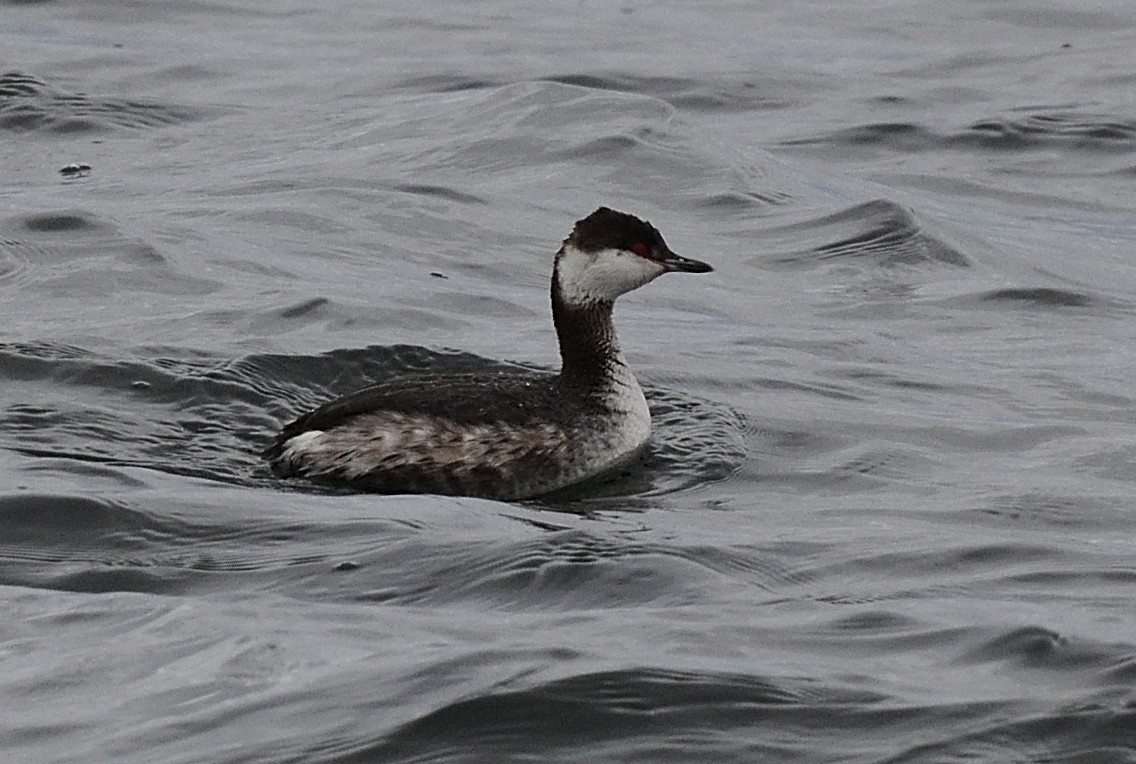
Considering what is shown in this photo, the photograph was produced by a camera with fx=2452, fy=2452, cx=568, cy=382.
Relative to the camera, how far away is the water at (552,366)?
566 centimetres

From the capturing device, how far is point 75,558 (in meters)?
6.93

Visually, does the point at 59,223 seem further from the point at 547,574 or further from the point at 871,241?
the point at 547,574

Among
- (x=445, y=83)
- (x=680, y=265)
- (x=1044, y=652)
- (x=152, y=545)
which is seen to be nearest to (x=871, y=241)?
(x=680, y=265)

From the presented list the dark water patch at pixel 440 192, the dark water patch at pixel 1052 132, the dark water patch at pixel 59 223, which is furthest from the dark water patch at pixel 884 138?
the dark water patch at pixel 59 223

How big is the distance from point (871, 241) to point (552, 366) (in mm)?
2904

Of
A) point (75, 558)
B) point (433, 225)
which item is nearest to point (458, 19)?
point (433, 225)

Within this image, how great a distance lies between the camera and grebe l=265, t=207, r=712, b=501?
809cm

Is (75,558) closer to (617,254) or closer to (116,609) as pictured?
(116,609)

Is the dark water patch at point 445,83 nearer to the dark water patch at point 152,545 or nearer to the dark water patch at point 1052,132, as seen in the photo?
the dark water patch at point 1052,132

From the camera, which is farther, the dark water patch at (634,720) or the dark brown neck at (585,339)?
the dark brown neck at (585,339)

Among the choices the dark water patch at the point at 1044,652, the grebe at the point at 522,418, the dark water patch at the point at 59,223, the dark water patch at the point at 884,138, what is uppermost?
the dark water patch at the point at 1044,652

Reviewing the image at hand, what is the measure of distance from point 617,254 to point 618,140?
18.7 feet

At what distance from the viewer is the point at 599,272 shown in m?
8.78

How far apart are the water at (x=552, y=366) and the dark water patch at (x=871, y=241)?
0.09 ft
